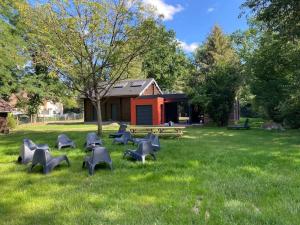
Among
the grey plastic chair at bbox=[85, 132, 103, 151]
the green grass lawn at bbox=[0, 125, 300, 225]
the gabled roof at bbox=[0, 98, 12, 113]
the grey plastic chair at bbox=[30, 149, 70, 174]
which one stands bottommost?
the green grass lawn at bbox=[0, 125, 300, 225]

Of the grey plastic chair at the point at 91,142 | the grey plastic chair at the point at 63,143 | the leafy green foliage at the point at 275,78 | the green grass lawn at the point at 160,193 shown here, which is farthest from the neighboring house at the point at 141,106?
the green grass lawn at the point at 160,193

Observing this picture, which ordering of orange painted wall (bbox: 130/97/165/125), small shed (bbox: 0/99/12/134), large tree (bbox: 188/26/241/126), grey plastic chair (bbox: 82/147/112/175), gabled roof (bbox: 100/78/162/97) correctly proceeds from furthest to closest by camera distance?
gabled roof (bbox: 100/78/162/97), orange painted wall (bbox: 130/97/165/125), large tree (bbox: 188/26/241/126), small shed (bbox: 0/99/12/134), grey plastic chair (bbox: 82/147/112/175)

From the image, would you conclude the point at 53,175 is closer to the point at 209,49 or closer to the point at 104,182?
the point at 104,182

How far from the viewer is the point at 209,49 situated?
135 ft

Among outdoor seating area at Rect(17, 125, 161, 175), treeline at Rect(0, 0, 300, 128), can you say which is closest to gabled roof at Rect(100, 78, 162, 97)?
treeline at Rect(0, 0, 300, 128)

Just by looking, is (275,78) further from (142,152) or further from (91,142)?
(142,152)

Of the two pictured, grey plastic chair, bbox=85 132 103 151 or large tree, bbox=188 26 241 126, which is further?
large tree, bbox=188 26 241 126

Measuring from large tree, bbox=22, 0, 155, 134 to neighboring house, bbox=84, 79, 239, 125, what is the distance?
7.56 meters

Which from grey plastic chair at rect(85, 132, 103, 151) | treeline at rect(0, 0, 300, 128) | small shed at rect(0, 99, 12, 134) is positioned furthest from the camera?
small shed at rect(0, 99, 12, 134)

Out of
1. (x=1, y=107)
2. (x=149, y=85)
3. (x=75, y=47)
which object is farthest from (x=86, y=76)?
(x=149, y=85)

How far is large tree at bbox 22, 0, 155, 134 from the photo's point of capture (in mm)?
14984

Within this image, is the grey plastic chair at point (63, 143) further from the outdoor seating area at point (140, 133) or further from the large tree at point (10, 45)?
the large tree at point (10, 45)

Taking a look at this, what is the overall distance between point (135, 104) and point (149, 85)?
5113 mm

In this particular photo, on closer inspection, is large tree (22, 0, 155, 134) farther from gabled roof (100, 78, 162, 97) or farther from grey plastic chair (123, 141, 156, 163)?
gabled roof (100, 78, 162, 97)
